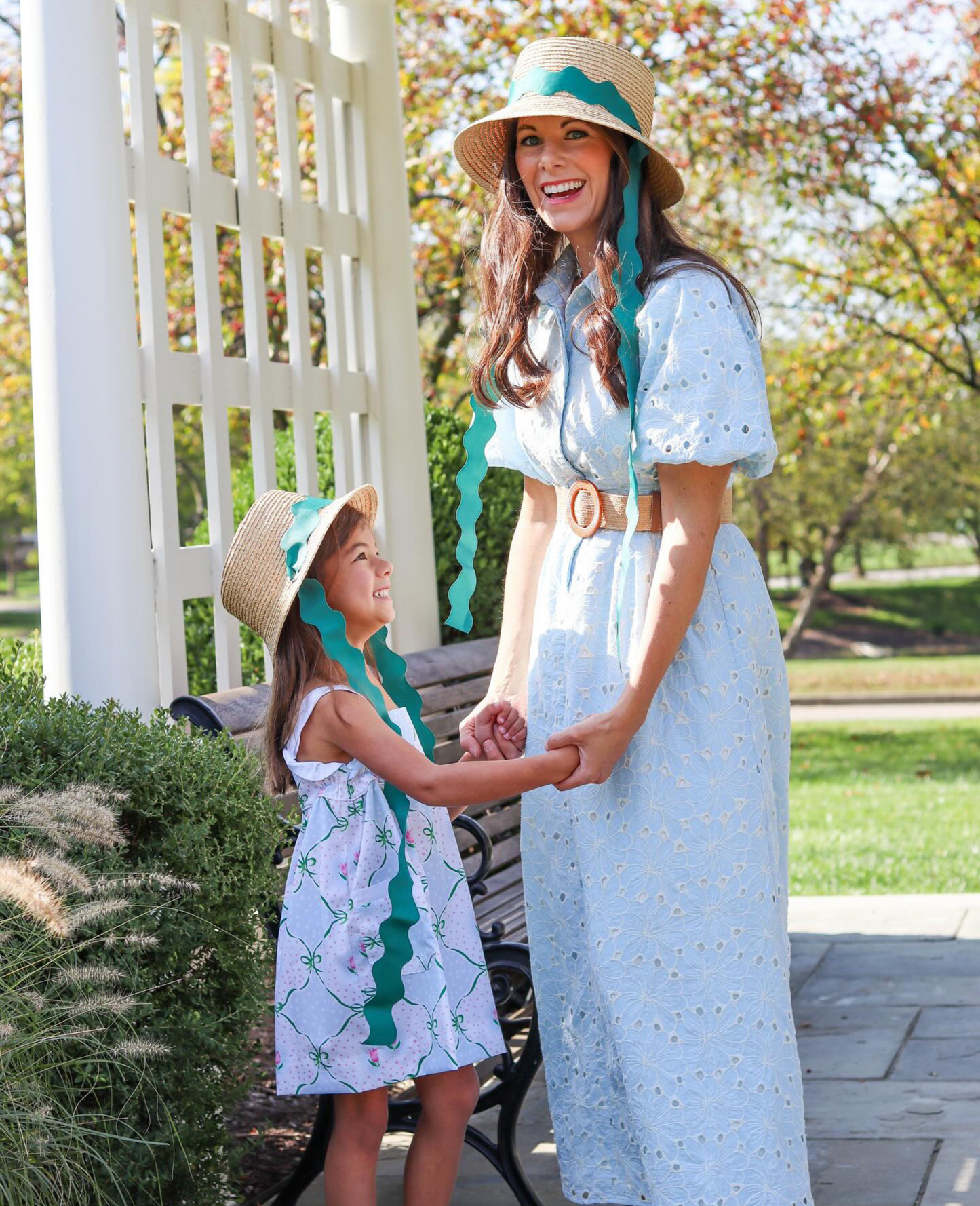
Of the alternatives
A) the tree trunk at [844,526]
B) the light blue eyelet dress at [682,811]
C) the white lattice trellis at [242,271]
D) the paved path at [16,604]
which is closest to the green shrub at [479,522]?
the white lattice trellis at [242,271]

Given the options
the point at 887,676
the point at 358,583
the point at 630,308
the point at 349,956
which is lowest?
the point at 887,676

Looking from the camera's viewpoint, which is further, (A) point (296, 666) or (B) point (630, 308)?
(A) point (296, 666)

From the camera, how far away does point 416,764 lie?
2332mm

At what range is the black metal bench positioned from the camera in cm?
277

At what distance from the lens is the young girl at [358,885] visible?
2357 millimetres

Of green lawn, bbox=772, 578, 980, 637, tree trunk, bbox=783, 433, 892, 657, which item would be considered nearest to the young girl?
tree trunk, bbox=783, 433, 892, 657

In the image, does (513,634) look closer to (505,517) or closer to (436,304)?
(505,517)

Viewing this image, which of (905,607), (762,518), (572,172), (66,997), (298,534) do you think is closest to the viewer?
(66,997)

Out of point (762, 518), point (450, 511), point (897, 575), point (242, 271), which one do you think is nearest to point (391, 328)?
point (242, 271)

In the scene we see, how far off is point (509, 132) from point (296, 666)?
3.03 feet

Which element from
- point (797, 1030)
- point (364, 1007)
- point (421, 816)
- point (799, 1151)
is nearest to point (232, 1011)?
point (364, 1007)

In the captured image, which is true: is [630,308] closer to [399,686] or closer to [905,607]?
[399,686]

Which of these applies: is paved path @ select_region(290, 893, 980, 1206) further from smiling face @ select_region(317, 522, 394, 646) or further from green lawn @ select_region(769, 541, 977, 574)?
green lawn @ select_region(769, 541, 977, 574)

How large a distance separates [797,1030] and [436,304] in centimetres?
656
